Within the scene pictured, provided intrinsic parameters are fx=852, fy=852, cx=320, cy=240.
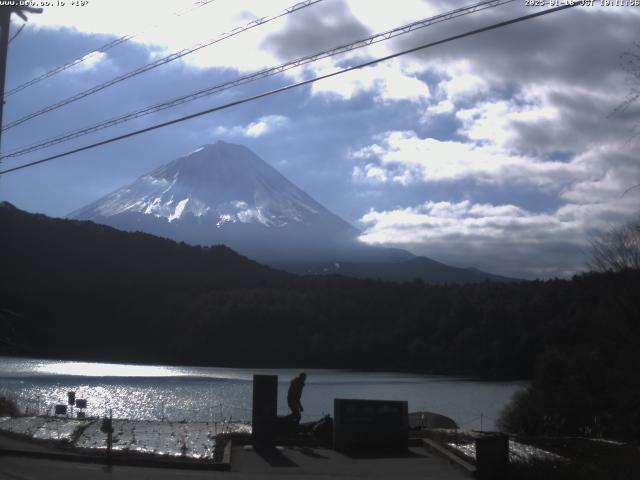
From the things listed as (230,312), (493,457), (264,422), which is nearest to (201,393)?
(264,422)

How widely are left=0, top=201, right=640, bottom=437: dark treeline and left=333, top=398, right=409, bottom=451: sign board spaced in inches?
1761

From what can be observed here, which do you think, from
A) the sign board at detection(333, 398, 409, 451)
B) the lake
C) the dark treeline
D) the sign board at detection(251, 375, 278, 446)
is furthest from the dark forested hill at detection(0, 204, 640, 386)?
the sign board at detection(251, 375, 278, 446)

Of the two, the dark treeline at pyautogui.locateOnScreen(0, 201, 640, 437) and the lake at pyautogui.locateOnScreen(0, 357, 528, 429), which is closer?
the lake at pyautogui.locateOnScreen(0, 357, 528, 429)

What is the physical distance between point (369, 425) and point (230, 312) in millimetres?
71396

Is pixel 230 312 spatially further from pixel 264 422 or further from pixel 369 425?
pixel 264 422

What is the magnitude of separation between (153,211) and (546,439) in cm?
17730

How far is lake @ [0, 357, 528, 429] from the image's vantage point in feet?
128

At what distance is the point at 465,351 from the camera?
78.4m

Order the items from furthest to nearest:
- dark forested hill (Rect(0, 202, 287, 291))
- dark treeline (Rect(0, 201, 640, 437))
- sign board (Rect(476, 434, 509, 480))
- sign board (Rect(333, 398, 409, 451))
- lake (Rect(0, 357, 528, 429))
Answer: dark forested hill (Rect(0, 202, 287, 291)), dark treeline (Rect(0, 201, 640, 437)), lake (Rect(0, 357, 528, 429)), sign board (Rect(333, 398, 409, 451)), sign board (Rect(476, 434, 509, 480))

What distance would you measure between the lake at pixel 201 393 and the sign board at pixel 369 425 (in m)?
13.7

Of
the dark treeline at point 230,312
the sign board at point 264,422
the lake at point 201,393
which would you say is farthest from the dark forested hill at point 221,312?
Answer: the sign board at point 264,422

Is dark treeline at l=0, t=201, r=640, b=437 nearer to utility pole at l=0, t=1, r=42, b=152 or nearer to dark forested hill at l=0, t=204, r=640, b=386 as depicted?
dark forested hill at l=0, t=204, r=640, b=386

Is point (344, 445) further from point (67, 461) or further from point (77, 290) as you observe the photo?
point (77, 290)

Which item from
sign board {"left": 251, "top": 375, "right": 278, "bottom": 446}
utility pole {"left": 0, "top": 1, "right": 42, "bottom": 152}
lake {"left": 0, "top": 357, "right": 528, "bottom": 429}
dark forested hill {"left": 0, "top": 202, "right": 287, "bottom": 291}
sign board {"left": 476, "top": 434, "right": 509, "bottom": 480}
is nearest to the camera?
sign board {"left": 476, "top": 434, "right": 509, "bottom": 480}
